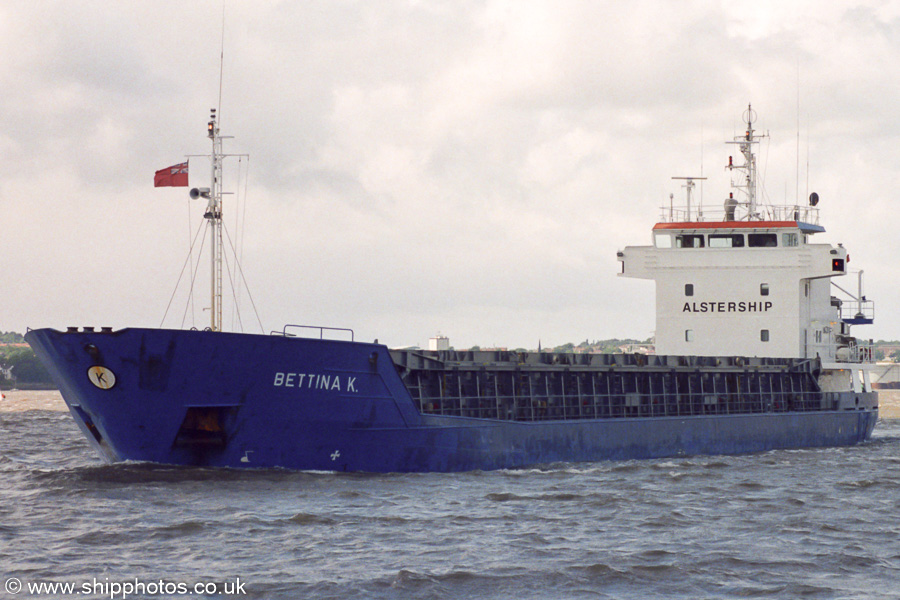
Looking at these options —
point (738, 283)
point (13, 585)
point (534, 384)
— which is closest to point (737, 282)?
point (738, 283)

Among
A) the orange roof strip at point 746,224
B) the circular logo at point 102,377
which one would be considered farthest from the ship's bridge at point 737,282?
the circular logo at point 102,377

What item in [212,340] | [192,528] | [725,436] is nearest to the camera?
[192,528]

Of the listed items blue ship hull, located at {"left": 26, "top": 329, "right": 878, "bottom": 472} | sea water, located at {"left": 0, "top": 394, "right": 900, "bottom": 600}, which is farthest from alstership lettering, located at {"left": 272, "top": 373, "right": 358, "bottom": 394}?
sea water, located at {"left": 0, "top": 394, "right": 900, "bottom": 600}

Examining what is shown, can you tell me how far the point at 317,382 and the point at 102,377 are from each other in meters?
4.61

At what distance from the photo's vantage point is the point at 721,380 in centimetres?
3509

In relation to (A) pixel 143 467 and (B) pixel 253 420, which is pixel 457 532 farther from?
(A) pixel 143 467

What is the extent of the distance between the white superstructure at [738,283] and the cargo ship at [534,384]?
0.05m

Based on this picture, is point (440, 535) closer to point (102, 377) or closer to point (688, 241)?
point (102, 377)

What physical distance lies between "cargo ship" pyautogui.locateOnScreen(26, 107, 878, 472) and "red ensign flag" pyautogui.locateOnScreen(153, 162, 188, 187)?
798 mm

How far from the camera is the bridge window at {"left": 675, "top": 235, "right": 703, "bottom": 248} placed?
39.4 m

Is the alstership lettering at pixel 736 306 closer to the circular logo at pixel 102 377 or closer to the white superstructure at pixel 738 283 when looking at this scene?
the white superstructure at pixel 738 283

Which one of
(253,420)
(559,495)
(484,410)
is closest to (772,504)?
(559,495)

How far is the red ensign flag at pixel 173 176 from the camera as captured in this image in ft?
89.5

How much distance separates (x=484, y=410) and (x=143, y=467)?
9085 millimetres
